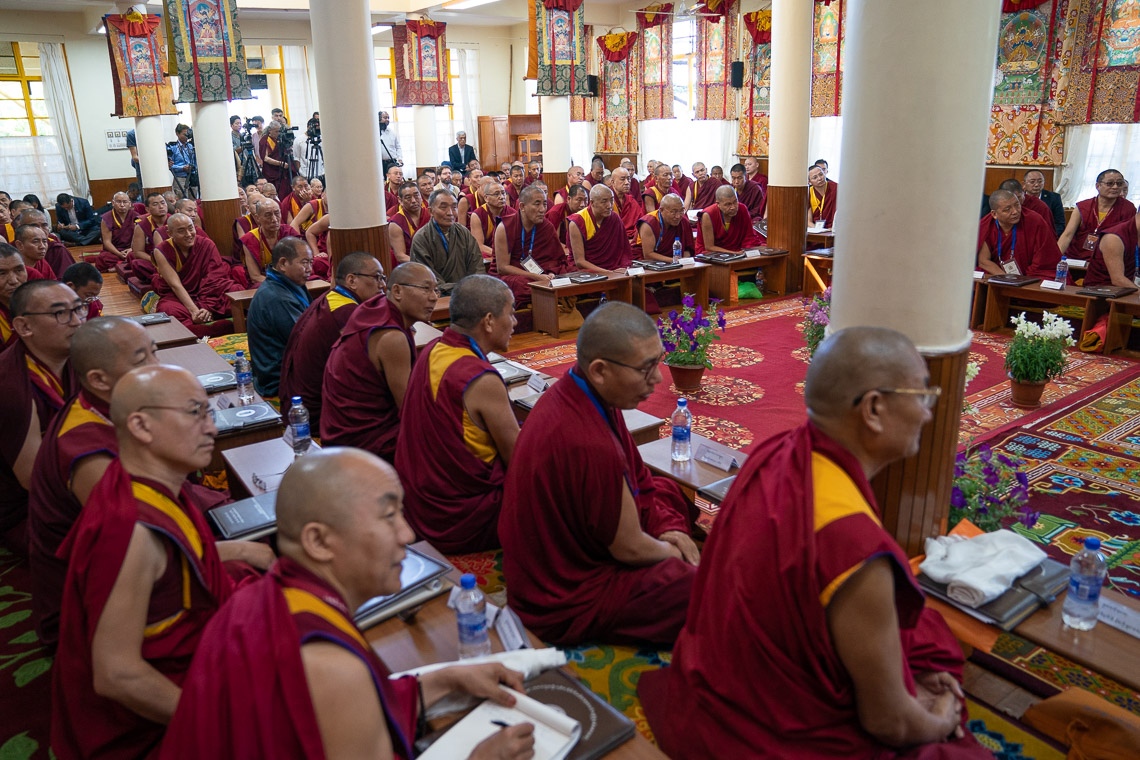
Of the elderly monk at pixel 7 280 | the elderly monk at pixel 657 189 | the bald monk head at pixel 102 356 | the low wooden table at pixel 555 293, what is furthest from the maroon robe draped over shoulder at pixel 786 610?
the elderly monk at pixel 657 189

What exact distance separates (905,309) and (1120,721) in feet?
4.12

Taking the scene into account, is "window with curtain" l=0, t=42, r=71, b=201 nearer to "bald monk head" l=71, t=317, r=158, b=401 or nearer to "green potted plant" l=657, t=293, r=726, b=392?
"green potted plant" l=657, t=293, r=726, b=392

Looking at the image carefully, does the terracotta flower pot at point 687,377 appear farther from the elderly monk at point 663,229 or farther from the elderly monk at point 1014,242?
the elderly monk at point 1014,242

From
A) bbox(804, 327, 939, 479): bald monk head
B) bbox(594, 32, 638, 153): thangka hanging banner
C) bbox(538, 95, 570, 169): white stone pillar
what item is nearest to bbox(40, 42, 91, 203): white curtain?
bbox(538, 95, 570, 169): white stone pillar

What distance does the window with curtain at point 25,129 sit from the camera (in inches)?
605

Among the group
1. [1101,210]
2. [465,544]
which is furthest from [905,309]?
[1101,210]

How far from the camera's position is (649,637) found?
2617 mm

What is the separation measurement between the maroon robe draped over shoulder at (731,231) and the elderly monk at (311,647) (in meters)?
7.78

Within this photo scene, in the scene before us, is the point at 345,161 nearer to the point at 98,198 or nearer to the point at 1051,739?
the point at 1051,739

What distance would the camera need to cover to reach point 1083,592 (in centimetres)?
218

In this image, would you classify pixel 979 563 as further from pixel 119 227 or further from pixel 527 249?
pixel 119 227

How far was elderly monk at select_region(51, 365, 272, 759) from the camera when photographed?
176cm

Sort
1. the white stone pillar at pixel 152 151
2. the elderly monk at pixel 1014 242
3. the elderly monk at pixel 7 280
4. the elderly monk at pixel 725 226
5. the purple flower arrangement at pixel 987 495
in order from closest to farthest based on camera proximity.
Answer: the purple flower arrangement at pixel 987 495 → the elderly monk at pixel 7 280 → the elderly monk at pixel 1014 242 → the elderly monk at pixel 725 226 → the white stone pillar at pixel 152 151

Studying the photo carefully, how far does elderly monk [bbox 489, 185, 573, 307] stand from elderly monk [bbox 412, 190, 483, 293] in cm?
33
